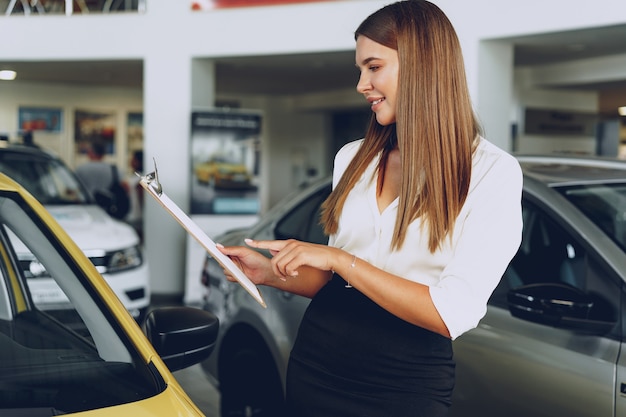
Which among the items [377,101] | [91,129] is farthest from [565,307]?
[91,129]

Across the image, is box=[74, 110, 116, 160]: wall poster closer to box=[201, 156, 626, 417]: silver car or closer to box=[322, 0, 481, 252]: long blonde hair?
box=[201, 156, 626, 417]: silver car

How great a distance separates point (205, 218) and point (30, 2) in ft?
12.4

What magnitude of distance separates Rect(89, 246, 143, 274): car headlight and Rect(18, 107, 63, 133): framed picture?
11450 millimetres

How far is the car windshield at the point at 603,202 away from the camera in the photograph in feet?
9.73

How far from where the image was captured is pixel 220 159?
948 cm

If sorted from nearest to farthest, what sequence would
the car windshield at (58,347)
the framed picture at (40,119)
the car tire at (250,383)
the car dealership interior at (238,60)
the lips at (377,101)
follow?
the car windshield at (58,347) < the lips at (377,101) < the car tire at (250,383) < the car dealership interior at (238,60) < the framed picture at (40,119)

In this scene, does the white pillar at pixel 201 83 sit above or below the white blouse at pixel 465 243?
above

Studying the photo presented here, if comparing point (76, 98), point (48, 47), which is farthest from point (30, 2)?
point (76, 98)

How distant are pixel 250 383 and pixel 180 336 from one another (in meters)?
1.73

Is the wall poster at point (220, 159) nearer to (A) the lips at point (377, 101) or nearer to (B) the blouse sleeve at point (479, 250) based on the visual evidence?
(A) the lips at point (377, 101)

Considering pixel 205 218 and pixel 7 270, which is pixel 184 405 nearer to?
pixel 7 270

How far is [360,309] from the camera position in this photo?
183 cm

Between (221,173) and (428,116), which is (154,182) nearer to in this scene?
(428,116)

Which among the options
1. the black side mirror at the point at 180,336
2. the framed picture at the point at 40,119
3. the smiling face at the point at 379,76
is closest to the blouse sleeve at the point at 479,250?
the smiling face at the point at 379,76
